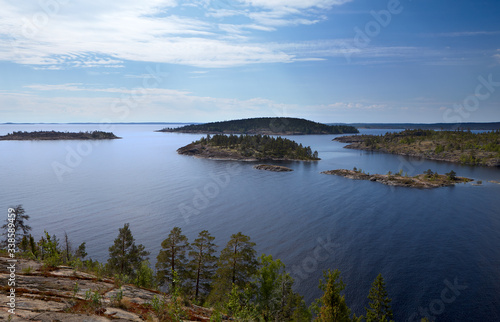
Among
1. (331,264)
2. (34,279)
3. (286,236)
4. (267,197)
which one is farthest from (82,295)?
(267,197)

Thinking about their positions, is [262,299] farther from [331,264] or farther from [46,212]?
[46,212]

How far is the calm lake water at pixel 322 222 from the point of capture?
138ft

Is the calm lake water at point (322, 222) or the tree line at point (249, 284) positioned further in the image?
the calm lake water at point (322, 222)

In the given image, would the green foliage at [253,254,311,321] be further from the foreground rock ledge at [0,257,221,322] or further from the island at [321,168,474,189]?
the island at [321,168,474,189]

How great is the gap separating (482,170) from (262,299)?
177 meters

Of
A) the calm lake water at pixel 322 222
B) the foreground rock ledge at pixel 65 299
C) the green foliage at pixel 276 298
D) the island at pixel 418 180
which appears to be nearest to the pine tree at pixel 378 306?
the calm lake water at pixel 322 222

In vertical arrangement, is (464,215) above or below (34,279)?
below

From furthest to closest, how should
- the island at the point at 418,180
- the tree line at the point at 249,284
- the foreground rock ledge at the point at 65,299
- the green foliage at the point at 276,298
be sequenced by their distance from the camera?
the island at the point at 418,180 → the green foliage at the point at 276,298 → the tree line at the point at 249,284 → the foreground rock ledge at the point at 65,299

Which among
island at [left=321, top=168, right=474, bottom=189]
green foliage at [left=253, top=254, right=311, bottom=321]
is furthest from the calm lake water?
green foliage at [left=253, top=254, right=311, bottom=321]

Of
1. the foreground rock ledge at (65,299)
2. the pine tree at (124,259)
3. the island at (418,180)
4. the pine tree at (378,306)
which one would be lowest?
the pine tree at (378,306)

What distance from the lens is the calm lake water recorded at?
42062mm

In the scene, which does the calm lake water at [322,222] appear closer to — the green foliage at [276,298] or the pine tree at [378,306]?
the pine tree at [378,306]

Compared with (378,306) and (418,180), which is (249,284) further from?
(418,180)

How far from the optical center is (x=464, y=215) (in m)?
74.9
